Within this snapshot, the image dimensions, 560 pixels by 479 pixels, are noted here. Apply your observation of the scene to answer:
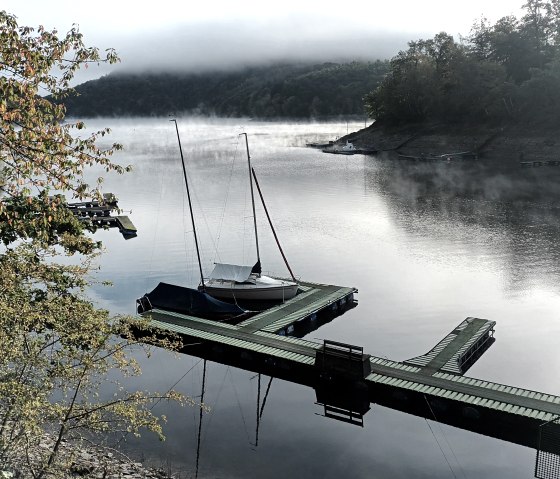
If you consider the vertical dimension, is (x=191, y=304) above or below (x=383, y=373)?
above

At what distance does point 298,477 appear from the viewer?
2516cm

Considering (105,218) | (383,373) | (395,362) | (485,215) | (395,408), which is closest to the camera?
(395,408)

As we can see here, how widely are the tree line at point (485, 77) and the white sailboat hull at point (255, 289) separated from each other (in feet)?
406

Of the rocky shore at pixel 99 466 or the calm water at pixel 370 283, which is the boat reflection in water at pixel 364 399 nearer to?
the calm water at pixel 370 283

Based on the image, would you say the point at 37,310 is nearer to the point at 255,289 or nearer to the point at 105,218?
the point at 255,289

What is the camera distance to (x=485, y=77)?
167 m

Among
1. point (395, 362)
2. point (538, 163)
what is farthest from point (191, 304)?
point (538, 163)

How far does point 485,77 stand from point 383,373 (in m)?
153

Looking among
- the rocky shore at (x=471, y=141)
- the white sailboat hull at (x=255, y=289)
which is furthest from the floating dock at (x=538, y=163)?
the white sailboat hull at (x=255, y=289)

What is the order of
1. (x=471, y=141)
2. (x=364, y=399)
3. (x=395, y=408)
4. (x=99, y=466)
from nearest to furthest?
1. (x=99, y=466)
2. (x=395, y=408)
3. (x=364, y=399)
4. (x=471, y=141)

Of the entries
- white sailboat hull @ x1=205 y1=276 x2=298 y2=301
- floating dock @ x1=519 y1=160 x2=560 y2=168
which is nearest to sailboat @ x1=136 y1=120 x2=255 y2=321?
white sailboat hull @ x1=205 y1=276 x2=298 y2=301

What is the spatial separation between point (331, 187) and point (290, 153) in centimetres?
8475

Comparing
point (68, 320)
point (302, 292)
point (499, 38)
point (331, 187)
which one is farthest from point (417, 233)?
point (499, 38)

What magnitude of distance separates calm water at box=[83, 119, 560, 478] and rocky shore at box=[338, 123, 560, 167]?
62.9ft
